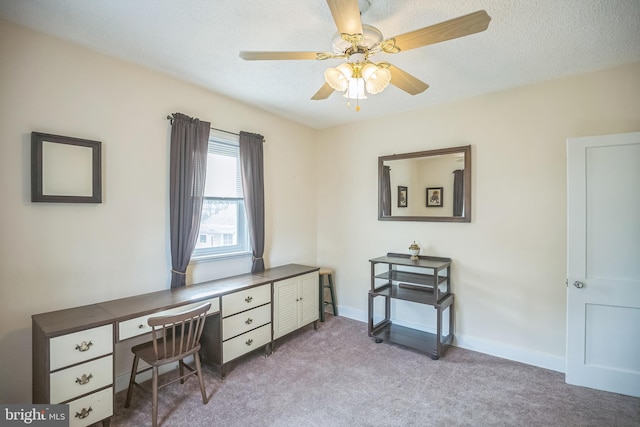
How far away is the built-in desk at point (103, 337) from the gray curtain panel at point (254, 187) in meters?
0.69

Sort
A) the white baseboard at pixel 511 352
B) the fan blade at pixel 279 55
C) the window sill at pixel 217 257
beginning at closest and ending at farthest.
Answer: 1. the fan blade at pixel 279 55
2. the white baseboard at pixel 511 352
3. the window sill at pixel 217 257

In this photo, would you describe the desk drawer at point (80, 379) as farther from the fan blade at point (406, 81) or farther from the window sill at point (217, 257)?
the fan blade at point (406, 81)

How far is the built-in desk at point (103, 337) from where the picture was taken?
1.74m

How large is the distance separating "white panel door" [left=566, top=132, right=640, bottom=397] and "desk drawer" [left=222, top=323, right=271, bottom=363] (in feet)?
8.81

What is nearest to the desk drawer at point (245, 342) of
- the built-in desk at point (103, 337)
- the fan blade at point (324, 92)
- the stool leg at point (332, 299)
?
the built-in desk at point (103, 337)

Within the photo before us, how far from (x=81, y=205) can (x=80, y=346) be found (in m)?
1.02

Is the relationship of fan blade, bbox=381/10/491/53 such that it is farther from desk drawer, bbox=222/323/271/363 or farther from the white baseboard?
the white baseboard

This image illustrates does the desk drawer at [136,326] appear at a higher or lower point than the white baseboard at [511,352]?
higher

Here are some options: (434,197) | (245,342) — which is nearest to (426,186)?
(434,197)

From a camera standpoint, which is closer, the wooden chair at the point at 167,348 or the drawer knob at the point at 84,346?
the drawer knob at the point at 84,346

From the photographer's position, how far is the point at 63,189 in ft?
6.96

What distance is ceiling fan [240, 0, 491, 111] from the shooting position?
4.46 feet

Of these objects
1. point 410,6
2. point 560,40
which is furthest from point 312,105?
point 560,40

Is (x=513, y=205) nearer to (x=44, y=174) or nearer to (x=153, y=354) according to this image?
(x=153, y=354)
